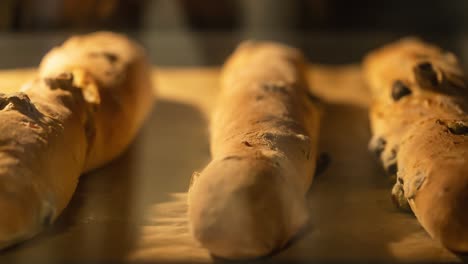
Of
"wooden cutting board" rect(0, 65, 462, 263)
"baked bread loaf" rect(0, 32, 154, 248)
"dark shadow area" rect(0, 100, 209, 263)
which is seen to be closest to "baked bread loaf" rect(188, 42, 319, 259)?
"wooden cutting board" rect(0, 65, 462, 263)

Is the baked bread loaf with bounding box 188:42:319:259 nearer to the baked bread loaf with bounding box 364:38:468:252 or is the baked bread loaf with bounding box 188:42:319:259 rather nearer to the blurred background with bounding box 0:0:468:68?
the baked bread loaf with bounding box 364:38:468:252

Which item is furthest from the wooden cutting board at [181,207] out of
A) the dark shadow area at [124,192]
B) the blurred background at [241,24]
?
the blurred background at [241,24]

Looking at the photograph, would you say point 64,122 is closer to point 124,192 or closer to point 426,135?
point 124,192

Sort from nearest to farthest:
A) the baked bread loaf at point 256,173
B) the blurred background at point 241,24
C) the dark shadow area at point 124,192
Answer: the baked bread loaf at point 256,173
the dark shadow area at point 124,192
the blurred background at point 241,24

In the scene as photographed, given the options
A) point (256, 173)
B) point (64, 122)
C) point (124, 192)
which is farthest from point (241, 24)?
point (256, 173)

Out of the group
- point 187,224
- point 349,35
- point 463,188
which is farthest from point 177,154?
point 349,35

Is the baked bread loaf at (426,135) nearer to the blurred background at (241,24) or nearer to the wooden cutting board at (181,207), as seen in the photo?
the wooden cutting board at (181,207)
